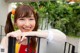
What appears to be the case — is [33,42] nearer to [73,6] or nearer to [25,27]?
[25,27]

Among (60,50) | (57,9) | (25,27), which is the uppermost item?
(57,9)

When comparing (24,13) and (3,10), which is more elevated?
(3,10)

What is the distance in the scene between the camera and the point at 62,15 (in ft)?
14.6

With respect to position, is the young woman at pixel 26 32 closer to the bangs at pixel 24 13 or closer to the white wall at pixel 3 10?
the bangs at pixel 24 13

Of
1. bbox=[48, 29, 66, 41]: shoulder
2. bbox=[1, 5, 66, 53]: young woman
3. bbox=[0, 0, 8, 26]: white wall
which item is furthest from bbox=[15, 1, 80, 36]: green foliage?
bbox=[48, 29, 66, 41]: shoulder

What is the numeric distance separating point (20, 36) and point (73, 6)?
3318 millimetres

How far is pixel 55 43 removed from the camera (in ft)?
3.51

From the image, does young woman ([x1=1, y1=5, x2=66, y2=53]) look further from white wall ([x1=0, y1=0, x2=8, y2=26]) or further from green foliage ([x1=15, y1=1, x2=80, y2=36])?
white wall ([x1=0, y1=0, x2=8, y2=26])

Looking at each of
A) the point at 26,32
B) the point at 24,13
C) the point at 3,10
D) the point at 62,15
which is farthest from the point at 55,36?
the point at 3,10

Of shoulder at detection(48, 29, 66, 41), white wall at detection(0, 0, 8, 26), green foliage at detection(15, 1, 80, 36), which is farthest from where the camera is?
white wall at detection(0, 0, 8, 26)

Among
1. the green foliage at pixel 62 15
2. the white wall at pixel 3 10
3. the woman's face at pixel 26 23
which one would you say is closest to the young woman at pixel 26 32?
the woman's face at pixel 26 23

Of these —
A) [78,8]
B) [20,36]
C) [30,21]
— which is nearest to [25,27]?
[30,21]

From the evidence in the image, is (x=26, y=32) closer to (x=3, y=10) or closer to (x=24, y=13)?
(x=24, y=13)

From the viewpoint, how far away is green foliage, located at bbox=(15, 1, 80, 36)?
423cm
